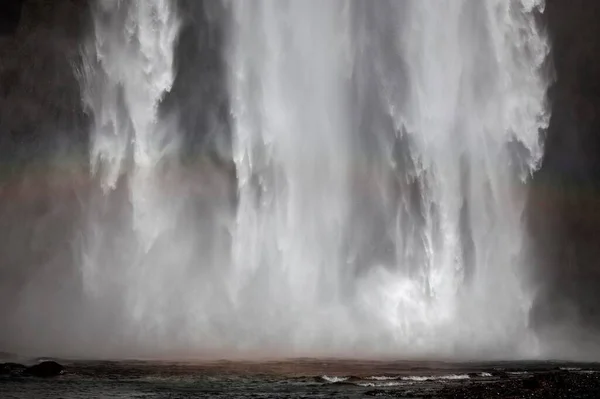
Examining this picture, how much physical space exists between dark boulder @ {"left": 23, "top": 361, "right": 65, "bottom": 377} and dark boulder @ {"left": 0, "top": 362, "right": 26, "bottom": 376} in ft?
1.32

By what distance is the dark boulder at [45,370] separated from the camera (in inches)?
1485

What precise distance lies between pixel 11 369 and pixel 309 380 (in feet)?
54.4

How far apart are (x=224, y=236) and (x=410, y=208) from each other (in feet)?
46.6

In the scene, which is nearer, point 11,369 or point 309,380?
point 309,380

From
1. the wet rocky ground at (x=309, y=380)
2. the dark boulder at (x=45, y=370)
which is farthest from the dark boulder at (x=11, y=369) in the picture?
the dark boulder at (x=45, y=370)

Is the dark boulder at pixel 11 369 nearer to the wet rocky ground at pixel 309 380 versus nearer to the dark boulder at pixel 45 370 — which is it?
the wet rocky ground at pixel 309 380

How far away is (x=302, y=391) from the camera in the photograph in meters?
32.8

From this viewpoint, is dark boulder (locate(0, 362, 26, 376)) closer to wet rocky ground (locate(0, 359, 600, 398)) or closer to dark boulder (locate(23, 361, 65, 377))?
wet rocky ground (locate(0, 359, 600, 398))

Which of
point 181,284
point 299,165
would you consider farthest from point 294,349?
point 299,165

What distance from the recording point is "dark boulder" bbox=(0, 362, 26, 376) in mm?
38231

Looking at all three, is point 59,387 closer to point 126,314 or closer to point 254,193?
point 126,314

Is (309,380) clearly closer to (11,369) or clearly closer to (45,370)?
(45,370)

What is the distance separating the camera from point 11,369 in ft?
128

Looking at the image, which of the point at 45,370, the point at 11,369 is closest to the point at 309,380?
the point at 45,370
